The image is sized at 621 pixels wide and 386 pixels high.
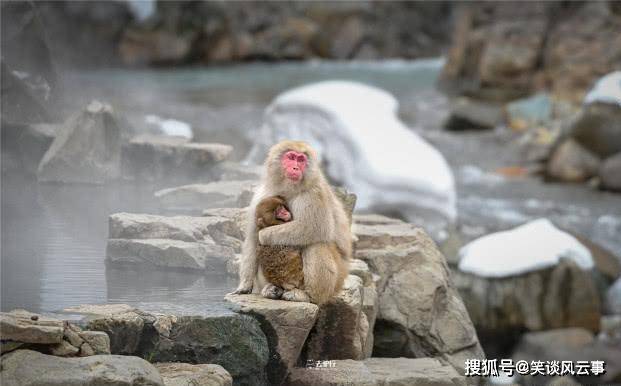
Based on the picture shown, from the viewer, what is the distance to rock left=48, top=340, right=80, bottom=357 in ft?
10.6

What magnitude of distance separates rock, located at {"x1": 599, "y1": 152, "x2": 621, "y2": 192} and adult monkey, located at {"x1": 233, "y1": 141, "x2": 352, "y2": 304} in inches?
303

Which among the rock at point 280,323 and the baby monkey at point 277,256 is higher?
the baby monkey at point 277,256

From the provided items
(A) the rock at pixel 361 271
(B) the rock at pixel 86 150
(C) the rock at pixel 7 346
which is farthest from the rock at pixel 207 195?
(C) the rock at pixel 7 346

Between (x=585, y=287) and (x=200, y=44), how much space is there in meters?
12.4

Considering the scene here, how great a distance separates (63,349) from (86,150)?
3.42 m

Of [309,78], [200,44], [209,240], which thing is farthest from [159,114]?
[209,240]

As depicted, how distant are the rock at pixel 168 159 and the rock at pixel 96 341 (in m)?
2.98

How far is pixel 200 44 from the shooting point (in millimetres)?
18547

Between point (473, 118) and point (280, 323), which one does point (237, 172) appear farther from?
point (473, 118)

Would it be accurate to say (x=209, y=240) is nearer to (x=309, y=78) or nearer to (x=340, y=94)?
(x=340, y=94)

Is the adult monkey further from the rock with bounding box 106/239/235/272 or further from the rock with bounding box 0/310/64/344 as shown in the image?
the rock with bounding box 0/310/64/344

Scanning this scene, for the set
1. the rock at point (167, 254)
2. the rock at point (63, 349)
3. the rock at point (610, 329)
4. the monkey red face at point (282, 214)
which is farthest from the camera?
the rock at point (610, 329)

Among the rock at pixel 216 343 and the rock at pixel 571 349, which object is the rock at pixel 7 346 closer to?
the rock at pixel 216 343

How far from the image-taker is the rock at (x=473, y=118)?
1399cm
